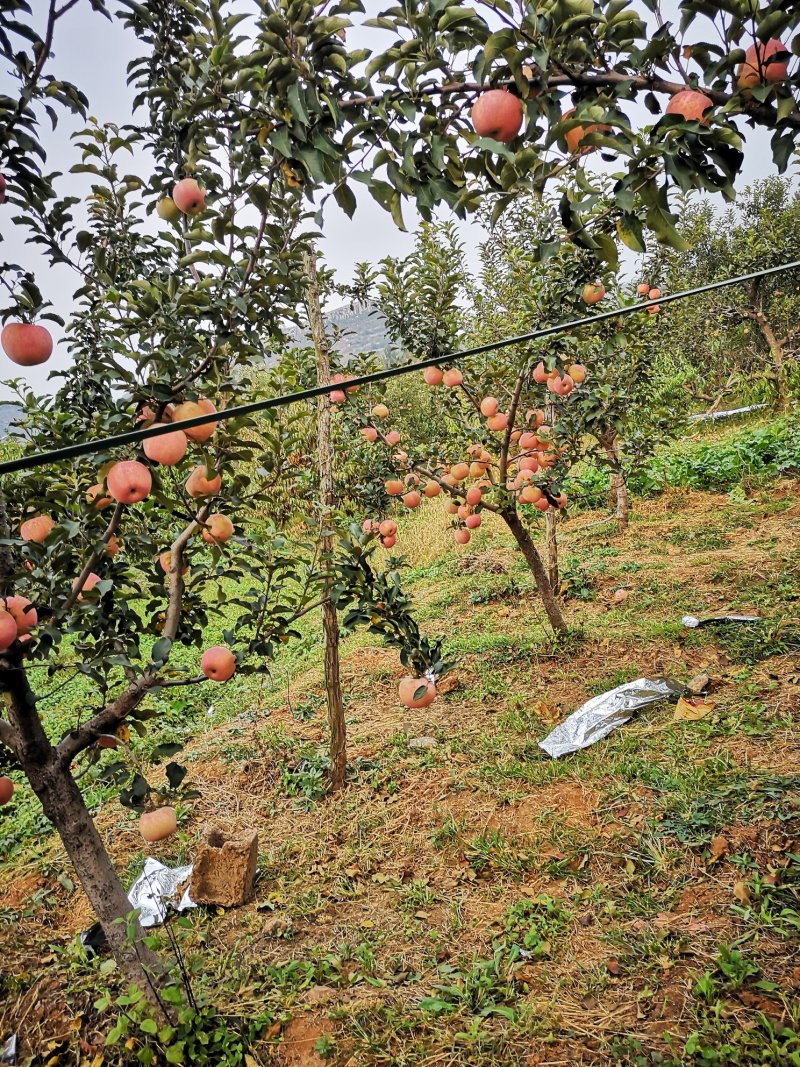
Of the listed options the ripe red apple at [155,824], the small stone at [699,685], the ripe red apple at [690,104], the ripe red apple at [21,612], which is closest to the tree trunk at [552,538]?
the small stone at [699,685]

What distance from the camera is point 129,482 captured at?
1.53 meters

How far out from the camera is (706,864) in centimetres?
206

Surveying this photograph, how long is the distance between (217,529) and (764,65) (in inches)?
71.1

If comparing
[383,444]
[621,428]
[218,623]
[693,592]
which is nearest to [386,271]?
[383,444]

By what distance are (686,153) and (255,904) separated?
291cm

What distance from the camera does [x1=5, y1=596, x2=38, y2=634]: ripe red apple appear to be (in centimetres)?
153

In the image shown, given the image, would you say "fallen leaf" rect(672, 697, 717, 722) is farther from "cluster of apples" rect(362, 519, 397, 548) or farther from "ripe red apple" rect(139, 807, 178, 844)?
"ripe red apple" rect(139, 807, 178, 844)

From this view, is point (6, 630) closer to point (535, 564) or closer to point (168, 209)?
point (168, 209)

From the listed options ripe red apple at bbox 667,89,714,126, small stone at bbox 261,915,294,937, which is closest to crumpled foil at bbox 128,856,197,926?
small stone at bbox 261,915,294,937

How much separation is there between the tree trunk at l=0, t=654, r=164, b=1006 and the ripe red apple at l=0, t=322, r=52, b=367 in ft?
2.85

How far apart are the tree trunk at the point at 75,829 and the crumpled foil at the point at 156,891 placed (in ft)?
1.63

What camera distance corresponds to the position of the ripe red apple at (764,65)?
111cm

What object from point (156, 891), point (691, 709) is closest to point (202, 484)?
point (156, 891)

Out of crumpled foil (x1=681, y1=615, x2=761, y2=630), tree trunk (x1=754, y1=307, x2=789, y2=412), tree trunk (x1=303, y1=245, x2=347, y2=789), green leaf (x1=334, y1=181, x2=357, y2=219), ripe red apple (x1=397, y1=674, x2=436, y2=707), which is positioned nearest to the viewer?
green leaf (x1=334, y1=181, x2=357, y2=219)
